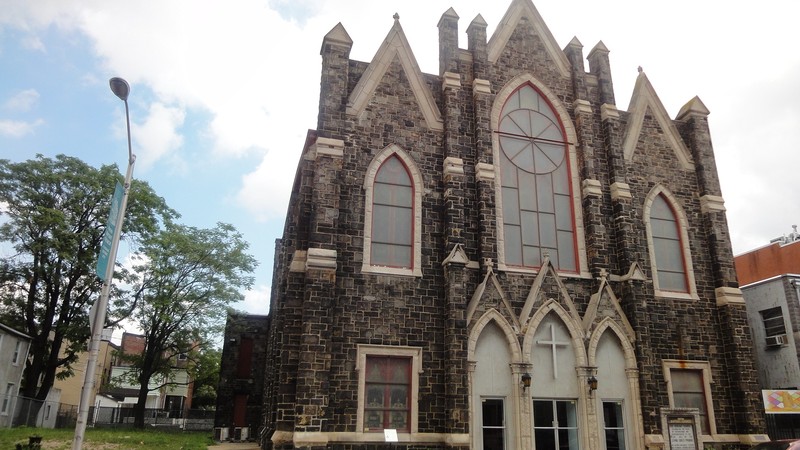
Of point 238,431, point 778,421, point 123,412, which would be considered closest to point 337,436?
point 778,421

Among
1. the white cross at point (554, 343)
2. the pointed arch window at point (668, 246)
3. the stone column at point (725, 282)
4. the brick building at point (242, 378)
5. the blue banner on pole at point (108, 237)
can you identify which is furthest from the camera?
the brick building at point (242, 378)

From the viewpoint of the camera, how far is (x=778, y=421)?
18031mm

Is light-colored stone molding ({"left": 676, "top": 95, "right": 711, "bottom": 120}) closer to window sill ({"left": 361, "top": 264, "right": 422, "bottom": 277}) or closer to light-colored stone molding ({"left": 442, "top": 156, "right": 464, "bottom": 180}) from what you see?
light-colored stone molding ({"left": 442, "top": 156, "right": 464, "bottom": 180})

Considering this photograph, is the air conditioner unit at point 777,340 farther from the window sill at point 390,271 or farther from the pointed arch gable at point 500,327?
the window sill at point 390,271

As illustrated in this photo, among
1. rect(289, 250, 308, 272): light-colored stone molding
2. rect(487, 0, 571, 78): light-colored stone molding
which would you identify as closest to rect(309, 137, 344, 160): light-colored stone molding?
rect(289, 250, 308, 272): light-colored stone molding

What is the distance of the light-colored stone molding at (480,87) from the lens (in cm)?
1731

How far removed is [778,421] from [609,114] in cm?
1092

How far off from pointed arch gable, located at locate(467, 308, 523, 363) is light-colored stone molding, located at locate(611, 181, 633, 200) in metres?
5.72

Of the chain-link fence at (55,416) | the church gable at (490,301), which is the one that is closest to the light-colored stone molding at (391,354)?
the church gable at (490,301)

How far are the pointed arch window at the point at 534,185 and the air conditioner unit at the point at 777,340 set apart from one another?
842 centimetres

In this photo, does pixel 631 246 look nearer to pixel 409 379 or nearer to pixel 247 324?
pixel 409 379

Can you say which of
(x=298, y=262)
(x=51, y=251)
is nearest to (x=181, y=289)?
(x=51, y=251)

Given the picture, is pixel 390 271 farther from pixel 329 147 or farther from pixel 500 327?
pixel 329 147

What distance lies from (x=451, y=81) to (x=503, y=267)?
5.68 m
